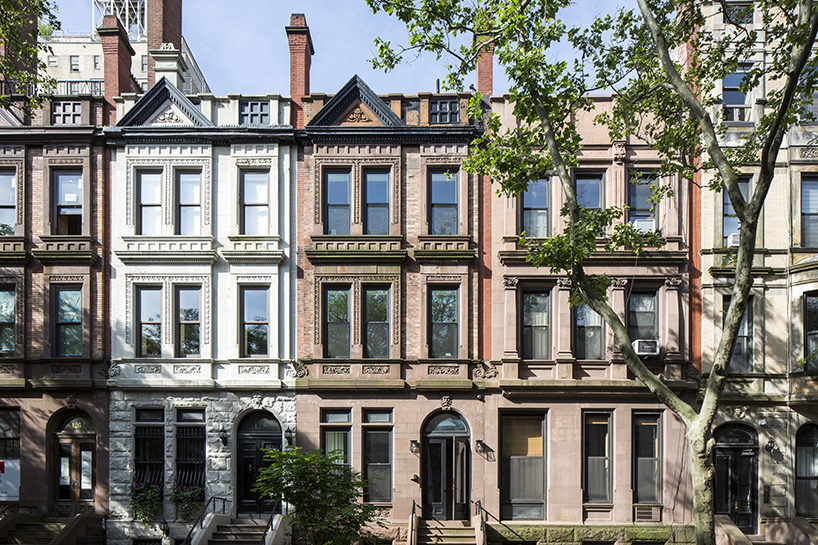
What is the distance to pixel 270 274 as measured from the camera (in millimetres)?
17797

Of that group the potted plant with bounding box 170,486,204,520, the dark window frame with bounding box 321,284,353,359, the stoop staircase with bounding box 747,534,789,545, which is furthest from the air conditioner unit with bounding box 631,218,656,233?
the potted plant with bounding box 170,486,204,520

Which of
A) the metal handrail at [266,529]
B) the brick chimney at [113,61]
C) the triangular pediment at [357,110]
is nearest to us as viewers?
the metal handrail at [266,529]

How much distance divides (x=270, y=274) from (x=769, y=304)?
50.3 feet

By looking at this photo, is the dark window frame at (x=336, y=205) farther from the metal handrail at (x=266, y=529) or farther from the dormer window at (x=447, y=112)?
the metal handrail at (x=266, y=529)

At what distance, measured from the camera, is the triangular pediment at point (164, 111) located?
18.0 metres

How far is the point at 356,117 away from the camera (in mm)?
18266

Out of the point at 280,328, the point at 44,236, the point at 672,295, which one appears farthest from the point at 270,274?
the point at 672,295

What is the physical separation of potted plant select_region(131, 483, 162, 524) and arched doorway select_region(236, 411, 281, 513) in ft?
7.64

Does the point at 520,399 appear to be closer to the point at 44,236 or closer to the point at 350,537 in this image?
the point at 350,537

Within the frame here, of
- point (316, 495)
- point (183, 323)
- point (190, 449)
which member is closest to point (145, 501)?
point (190, 449)

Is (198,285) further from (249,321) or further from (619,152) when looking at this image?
(619,152)

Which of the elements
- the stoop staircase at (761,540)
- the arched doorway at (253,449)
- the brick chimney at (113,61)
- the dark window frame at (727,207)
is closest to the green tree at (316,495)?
the arched doorway at (253,449)

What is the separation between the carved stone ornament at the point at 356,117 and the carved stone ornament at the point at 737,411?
14207 mm

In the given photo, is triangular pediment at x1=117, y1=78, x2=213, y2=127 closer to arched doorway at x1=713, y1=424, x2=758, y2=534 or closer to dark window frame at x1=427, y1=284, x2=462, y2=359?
dark window frame at x1=427, y1=284, x2=462, y2=359
